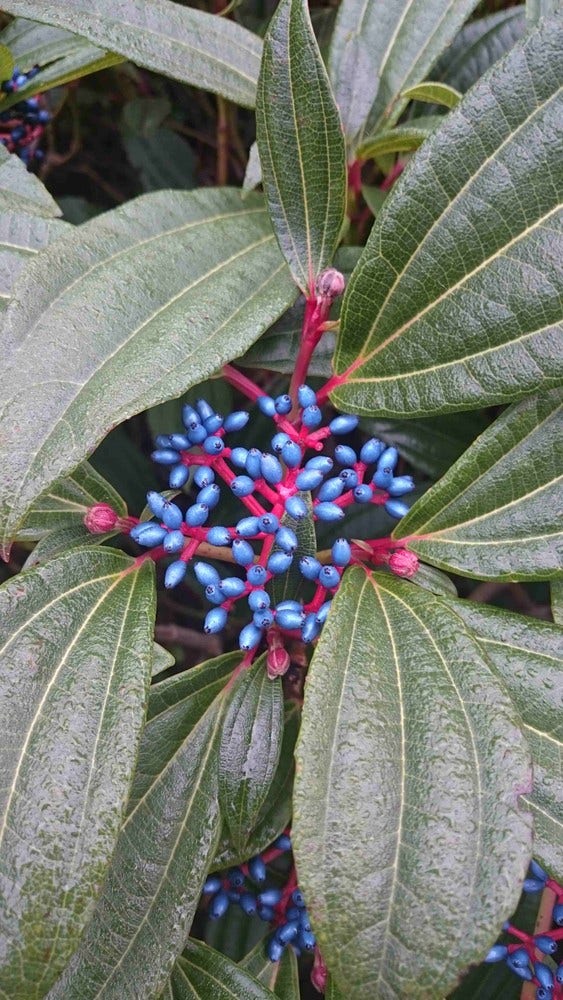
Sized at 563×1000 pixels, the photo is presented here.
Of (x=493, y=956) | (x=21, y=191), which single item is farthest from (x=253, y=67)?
(x=493, y=956)

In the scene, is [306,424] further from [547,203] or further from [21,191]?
[21,191]

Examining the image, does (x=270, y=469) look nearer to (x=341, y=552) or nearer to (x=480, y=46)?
(x=341, y=552)

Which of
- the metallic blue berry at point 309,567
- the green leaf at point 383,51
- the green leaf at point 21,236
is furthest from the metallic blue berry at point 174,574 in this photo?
the green leaf at point 383,51

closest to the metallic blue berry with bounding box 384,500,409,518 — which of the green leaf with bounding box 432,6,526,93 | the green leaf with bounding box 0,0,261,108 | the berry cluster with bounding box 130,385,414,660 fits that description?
the berry cluster with bounding box 130,385,414,660

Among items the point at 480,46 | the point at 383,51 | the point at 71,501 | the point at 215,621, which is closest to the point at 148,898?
the point at 215,621

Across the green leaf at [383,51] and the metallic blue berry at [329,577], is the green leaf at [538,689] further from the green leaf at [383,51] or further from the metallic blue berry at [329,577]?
the green leaf at [383,51]

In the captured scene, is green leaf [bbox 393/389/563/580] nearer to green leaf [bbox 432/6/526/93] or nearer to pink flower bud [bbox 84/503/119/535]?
pink flower bud [bbox 84/503/119/535]

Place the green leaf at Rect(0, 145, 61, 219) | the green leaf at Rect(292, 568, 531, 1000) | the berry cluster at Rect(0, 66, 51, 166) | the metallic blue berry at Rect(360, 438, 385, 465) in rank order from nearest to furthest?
the green leaf at Rect(292, 568, 531, 1000) → the metallic blue berry at Rect(360, 438, 385, 465) → the green leaf at Rect(0, 145, 61, 219) → the berry cluster at Rect(0, 66, 51, 166)
